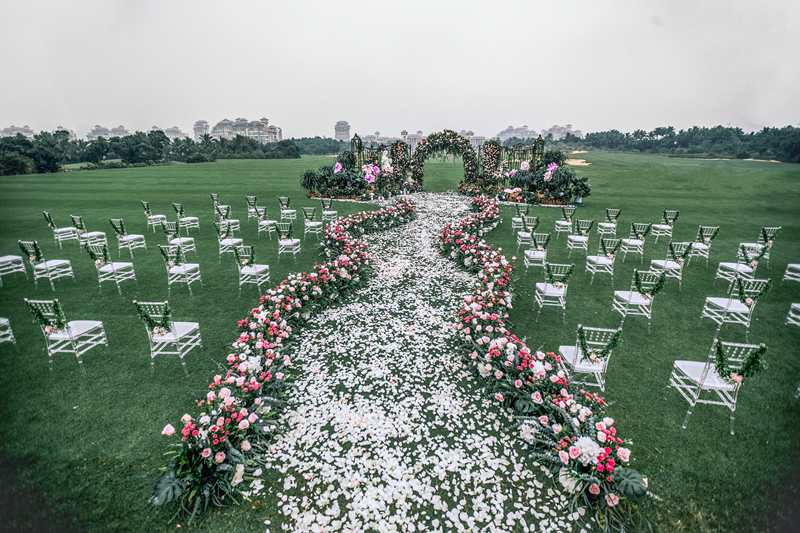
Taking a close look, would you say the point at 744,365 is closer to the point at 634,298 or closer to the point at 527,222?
the point at 634,298

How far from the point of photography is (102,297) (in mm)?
8617

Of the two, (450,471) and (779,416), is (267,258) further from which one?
(779,416)

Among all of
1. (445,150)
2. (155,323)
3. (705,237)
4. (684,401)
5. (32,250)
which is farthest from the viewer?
(445,150)

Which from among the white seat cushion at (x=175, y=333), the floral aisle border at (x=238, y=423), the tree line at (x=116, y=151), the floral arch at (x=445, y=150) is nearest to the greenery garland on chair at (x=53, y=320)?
the white seat cushion at (x=175, y=333)

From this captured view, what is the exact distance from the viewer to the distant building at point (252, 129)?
167625mm

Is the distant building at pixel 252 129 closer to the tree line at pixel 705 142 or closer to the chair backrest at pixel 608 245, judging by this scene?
the tree line at pixel 705 142

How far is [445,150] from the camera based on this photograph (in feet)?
79.0

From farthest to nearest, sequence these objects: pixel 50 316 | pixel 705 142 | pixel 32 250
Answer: pixel 705 142 < pixel 32 250 < pixel 50 316

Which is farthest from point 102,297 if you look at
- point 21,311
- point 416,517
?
point 416,517

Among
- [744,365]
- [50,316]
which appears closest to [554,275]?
[744,365]

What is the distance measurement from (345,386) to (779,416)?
6579mm

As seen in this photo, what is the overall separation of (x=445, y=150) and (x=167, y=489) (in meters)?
24.0

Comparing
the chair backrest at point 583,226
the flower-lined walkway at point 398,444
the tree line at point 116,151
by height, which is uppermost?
the tree line at point 116,151

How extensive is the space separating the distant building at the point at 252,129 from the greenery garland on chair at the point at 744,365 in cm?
18409
